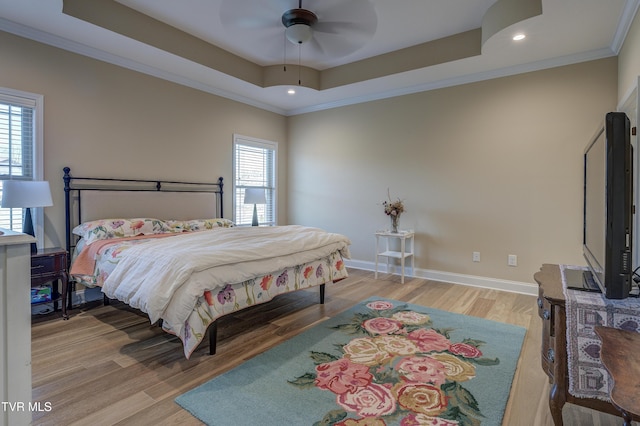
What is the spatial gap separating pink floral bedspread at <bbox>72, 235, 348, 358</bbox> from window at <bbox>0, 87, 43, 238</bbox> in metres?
0.63

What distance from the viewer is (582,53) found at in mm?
3504

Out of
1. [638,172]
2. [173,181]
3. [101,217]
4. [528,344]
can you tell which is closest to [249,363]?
[528,344]

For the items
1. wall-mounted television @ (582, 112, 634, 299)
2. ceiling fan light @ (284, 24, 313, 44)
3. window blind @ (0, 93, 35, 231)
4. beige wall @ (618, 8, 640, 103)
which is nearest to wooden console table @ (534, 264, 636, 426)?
wall-mounted television @ (582, 112, 634, 299)

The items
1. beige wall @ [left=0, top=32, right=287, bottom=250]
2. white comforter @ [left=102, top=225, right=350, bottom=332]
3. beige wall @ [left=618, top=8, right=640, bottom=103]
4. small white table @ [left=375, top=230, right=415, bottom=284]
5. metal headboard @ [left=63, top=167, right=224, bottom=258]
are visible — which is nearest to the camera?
white comforter @ [left=102, top=225, right=350, bottom=332]

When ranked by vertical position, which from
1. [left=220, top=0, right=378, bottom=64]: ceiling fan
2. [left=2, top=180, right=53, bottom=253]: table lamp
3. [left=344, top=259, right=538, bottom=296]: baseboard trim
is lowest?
[left=344, top=259, right=538, bottom=296]: baseboard trim

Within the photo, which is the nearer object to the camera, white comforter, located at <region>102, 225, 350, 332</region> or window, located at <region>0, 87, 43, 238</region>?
white comforter, located at <region>102, 225, 350, 332</region>

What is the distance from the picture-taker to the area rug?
1.74 meters

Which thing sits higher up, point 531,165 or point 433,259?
point 531,165

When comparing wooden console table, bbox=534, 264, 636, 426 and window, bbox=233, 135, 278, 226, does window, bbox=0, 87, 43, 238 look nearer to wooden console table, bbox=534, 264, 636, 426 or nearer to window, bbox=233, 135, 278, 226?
window, bbox=233, 135, 278, 226

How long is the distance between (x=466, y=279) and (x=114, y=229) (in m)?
4.11

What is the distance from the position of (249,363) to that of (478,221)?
129 inches

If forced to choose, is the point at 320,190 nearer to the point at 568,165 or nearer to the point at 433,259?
the point at 433,259

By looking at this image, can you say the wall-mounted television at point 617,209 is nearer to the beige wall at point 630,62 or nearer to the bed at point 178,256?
the beige wall at point 630,62

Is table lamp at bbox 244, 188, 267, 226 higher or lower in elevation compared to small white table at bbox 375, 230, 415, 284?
higher
